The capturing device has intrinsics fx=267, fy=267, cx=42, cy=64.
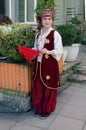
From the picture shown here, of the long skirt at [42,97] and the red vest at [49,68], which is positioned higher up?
the red vest at [49,68]

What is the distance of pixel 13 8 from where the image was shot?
1024cm

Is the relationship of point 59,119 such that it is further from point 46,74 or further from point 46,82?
point 46,74

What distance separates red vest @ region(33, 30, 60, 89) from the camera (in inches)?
141

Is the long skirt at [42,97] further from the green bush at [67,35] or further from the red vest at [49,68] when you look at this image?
the green bush at [67,35]

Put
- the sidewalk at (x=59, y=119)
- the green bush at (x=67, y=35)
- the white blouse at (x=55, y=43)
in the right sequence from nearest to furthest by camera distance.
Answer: the sidewalk at (x=59, y=119), the white blouse at (x=55, y=43), the green bush at (x=67, y=35)

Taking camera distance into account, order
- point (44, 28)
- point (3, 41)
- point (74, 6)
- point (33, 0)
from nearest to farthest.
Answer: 1. point (44, 28)
2. point (3, 41)
3. point (33, 0)
4. point (74, 6)

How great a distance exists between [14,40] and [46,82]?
752 mm

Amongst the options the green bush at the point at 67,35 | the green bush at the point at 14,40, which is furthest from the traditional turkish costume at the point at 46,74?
the green bush at the point at 67,35

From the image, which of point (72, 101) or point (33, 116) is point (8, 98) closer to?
point (33, 116)

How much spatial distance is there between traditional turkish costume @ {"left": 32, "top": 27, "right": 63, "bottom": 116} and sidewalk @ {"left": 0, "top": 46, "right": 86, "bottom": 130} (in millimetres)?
159

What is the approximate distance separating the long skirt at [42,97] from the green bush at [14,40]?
0.45 metres

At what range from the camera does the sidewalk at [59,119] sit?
3.45 m

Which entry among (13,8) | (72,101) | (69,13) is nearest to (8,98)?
(72,101)

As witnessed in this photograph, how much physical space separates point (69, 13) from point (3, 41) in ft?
24.4
